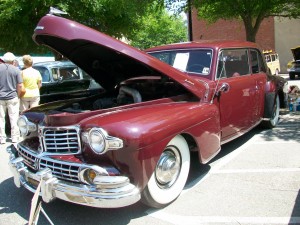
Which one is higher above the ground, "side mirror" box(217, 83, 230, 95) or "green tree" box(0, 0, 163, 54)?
"green tree" box(0, 0, 163, 54)

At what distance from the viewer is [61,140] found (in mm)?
3342

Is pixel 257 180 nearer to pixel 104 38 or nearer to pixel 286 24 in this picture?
pixel 104 38

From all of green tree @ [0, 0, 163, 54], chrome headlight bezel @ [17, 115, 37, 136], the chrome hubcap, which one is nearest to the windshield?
the chrome hubcap

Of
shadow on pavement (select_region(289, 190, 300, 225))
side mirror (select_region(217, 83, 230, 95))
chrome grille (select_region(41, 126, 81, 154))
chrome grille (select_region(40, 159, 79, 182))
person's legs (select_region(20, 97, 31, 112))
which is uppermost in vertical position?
side mirror (select_region(217, 83, 230, 95))

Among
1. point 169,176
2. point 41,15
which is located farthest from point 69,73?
point 169,176

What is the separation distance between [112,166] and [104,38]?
127 cm

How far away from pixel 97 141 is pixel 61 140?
17.6 inches

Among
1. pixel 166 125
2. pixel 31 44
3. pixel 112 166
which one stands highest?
pixel 31 44

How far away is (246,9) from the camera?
34.6ft

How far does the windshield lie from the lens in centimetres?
476

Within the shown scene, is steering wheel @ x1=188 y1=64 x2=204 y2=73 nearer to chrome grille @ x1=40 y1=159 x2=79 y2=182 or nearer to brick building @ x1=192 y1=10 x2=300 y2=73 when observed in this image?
chrome grille @ x1=40 y1=159 x2=79 y2=182

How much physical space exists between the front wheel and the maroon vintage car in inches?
0.4

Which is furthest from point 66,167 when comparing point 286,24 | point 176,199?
point 286,24

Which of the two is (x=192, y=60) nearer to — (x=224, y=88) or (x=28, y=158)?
(x=224, y=88)
